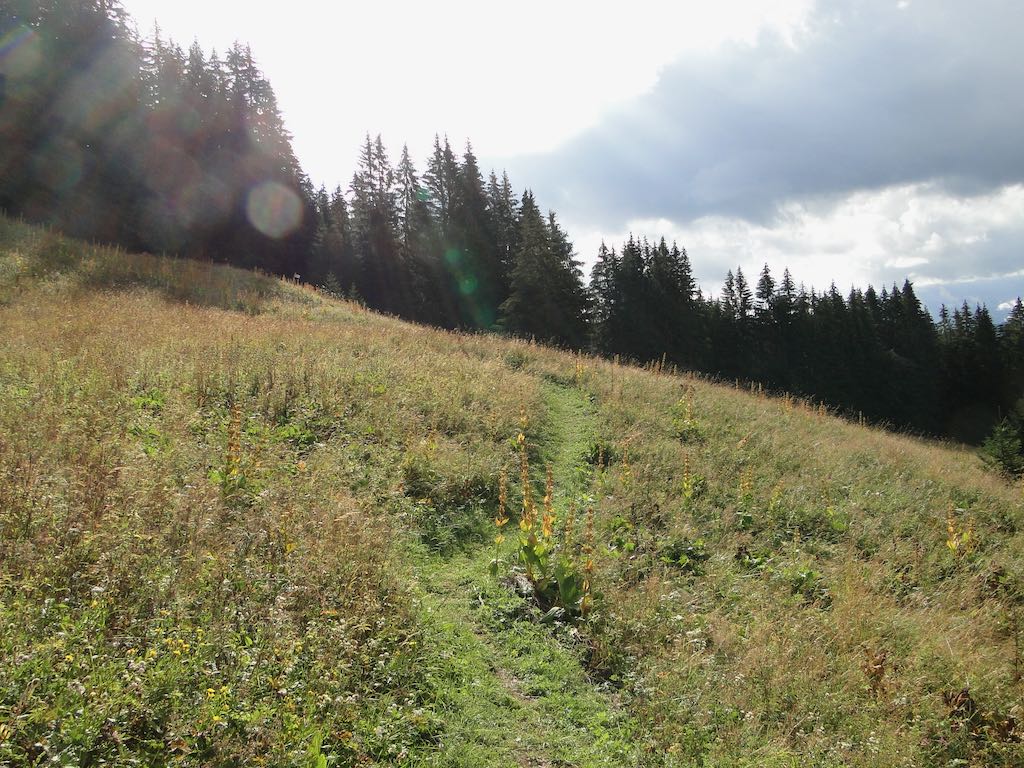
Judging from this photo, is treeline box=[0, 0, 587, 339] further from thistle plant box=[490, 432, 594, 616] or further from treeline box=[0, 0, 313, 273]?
thistle plant box=[490, 432, 594, 616]

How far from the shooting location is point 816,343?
60719mm

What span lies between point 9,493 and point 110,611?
61.2 inches

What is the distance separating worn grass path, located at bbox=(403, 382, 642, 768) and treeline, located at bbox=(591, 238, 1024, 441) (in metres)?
47.6

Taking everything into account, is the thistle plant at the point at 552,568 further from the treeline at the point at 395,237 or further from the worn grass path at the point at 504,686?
the treeline at the point at 395,237

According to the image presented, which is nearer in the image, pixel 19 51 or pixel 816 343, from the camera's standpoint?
pixel 19 51

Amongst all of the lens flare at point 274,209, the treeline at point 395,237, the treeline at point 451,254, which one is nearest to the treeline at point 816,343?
the treeline at point 395,237

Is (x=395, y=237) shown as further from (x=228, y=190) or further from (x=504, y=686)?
(x=504, y=686)

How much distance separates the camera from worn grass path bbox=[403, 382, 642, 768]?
3854 millimetres

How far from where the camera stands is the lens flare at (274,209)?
36.0 meters

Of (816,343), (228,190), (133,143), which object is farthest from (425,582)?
(816,343)

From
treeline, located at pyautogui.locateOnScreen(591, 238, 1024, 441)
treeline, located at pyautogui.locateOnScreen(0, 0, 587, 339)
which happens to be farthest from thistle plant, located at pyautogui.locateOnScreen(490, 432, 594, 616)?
treeline, located at pyautogui.locateOnScreen(591, 238, 1024, 441)

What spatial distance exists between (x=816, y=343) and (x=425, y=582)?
215 feet

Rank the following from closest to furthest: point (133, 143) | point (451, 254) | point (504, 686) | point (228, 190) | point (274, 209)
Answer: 1. point (504, 686)
2. point (133, 143)
3. point (228, 190)
4. point (274, 209)
5. point (451, 254)

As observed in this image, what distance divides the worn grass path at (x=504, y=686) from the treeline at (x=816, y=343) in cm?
4758
